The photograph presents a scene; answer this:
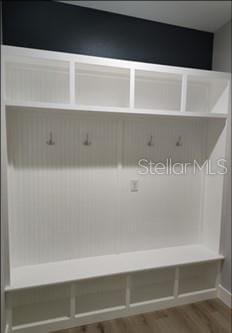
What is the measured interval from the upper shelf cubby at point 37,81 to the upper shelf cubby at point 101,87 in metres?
0.13

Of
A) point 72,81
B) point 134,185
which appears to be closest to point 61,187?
point 134,185

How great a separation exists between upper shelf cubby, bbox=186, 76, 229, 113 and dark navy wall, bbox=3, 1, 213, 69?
212mm

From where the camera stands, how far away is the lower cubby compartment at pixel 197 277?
2432 millimetres

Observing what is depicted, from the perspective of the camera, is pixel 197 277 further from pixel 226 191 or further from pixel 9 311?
pixel 9 311

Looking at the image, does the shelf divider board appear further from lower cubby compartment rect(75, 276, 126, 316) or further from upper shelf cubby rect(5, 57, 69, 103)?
upper shelf cubby rect(5, 57, 69, 103)

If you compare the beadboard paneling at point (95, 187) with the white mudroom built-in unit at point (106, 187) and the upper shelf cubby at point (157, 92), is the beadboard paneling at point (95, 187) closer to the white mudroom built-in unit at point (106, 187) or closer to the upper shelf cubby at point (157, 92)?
the white mudroom built-in unit at point (106, 187)

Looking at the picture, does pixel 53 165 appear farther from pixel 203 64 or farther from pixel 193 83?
pixel 203 64

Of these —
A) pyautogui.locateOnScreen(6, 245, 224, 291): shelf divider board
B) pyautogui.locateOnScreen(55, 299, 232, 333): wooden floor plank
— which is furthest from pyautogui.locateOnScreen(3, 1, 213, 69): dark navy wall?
pyautogui.locateOnScreen(55, 299, 232, 333): wooden floor plank

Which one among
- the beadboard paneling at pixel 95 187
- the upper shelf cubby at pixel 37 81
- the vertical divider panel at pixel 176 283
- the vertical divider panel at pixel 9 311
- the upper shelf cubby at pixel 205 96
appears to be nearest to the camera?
the vertical divider panel at pixel 9 311

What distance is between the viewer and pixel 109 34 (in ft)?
7.18

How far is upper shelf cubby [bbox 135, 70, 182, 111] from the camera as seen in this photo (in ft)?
7.50

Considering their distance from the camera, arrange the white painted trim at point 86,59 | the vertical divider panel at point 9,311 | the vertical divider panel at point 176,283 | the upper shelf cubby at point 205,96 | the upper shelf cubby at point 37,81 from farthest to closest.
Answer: the upper shelf cubby at point 205,96, the vertical divider panel at point 176,283, the upper shelf cubby at point 37,81, the vertical divider panel at point 9,311, the white painted trim at point 86,59

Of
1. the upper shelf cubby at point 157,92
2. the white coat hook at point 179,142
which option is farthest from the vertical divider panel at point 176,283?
the upper shelf cubby at point 157,92

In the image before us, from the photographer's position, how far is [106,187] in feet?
7.49
